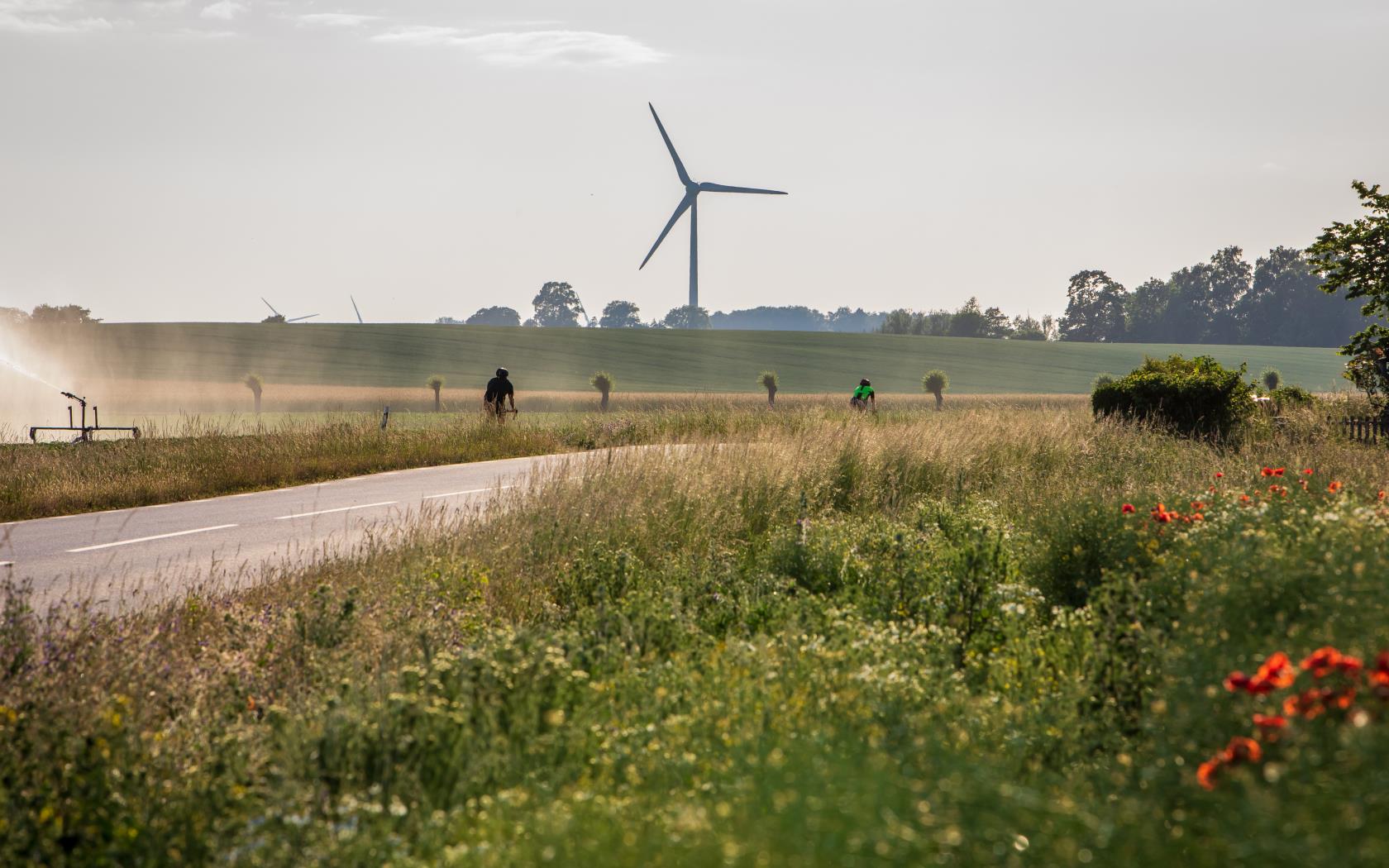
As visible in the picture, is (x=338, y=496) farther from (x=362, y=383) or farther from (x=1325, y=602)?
(x=362, y=383)

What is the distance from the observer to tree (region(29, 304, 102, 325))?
280ft

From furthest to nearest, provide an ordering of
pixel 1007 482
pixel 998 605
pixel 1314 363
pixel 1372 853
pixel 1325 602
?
pixel 1314 363, pixel 1007 482, pixel 998 605, pixel 1325 602, pixel 1372 853

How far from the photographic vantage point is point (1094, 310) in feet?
463

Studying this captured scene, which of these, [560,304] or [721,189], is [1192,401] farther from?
[560,304]

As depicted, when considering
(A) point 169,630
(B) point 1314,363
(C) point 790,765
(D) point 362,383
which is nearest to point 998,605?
(C) point 790,765

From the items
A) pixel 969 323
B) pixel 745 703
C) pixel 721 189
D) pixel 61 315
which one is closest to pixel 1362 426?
pixel 745 703

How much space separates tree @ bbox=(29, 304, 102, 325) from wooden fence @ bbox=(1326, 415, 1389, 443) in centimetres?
8937

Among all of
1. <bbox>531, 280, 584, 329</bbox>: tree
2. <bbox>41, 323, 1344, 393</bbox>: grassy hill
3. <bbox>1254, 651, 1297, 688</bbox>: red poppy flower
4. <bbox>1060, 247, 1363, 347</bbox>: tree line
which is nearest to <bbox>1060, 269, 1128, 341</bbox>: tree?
<bbox>1060, 247, 1363, 347</bbox>: tree line

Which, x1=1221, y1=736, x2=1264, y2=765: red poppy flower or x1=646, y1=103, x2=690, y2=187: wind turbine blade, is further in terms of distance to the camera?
x1=646, y1=103, x2=690, y2=187: wind turbine blade

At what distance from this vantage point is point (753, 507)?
11625 mm

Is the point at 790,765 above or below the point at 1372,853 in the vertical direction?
below

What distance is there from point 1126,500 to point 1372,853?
701 centimetres

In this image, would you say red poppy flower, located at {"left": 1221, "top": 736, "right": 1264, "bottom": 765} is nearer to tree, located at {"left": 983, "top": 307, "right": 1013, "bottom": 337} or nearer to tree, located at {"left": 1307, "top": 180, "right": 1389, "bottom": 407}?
tree, located at {"left": 1307, "top": 180, "right": 1389, "bottom": 407}

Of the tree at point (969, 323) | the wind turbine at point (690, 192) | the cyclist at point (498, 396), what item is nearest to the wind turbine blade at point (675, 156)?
the wind turbine at point (690, 192)
